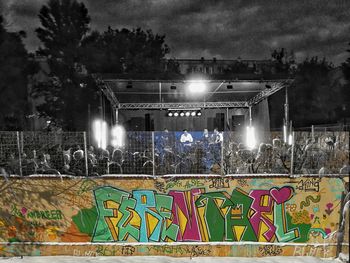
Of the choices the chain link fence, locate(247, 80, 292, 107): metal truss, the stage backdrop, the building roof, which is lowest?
the stage backdrop

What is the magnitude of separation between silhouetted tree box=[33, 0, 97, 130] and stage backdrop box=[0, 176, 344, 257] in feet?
84.9

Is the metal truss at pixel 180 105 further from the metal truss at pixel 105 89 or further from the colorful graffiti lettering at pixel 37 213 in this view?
the colorful graffiti lettering at pixel 37 213

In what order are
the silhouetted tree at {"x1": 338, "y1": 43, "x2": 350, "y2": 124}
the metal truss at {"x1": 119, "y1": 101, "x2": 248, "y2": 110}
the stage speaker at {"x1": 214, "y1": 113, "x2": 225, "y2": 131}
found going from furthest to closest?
1. the silhouetted tree at {"x1": 338, "y1": 43, "x2": 350, "y2": 124}
2. the stage speaker at {"x1": 214, "y1": 113, "x2": 225, "y2": 131}
3. the metal truss at {"x1": 119, "y1": 101, "x2": 248, "y2": 110}

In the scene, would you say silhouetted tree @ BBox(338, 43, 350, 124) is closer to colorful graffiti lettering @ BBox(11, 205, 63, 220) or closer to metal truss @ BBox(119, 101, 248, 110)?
metal truss @ BBox(119, 101, 248, 110)

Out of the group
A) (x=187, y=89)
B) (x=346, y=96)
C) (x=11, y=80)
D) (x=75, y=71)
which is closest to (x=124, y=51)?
(x=75, y=71)

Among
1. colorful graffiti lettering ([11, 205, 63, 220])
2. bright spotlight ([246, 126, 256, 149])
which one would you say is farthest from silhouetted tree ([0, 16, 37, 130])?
bright spotlight ([246, 126, 256, 149])

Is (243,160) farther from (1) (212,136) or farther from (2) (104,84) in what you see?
(2) (104,84)

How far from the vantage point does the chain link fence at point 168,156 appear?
6.96m

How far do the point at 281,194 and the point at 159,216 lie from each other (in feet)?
8.61

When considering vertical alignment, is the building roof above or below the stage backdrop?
above

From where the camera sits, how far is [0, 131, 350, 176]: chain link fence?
22.9ft

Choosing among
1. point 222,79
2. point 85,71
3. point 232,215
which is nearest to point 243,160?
point 232,215

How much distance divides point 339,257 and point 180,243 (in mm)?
3353

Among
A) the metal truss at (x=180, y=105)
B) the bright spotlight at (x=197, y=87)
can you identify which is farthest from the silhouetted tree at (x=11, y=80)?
the bright spotlight at (x=197, y=87)
